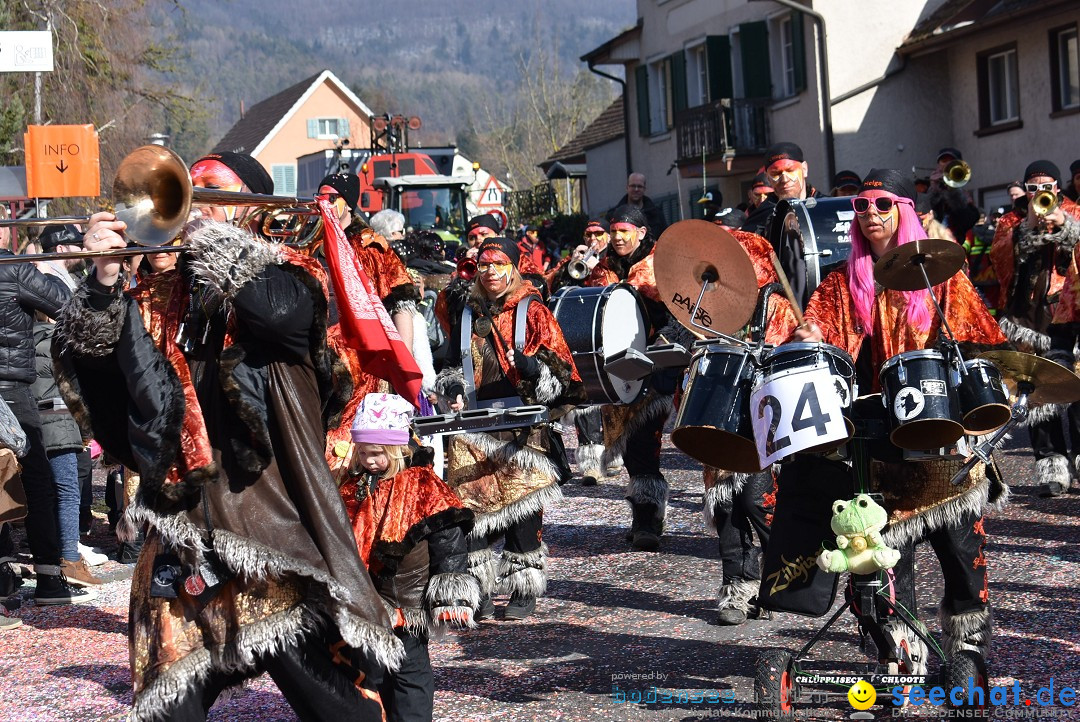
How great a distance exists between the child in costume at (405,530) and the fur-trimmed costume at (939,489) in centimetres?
120

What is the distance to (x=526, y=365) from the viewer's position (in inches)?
265

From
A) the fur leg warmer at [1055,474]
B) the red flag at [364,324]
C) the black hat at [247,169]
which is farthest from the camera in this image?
the fur leg warmer at [1055,474]

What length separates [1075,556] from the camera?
7.12m

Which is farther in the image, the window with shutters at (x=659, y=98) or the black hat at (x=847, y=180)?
the window with shutters at (x=659, y=98)

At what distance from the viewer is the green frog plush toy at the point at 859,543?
175 inches

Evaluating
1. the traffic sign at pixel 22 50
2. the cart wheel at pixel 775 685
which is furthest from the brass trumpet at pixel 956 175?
the cart wheel at pixel 775 685

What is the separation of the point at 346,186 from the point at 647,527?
2687 mm

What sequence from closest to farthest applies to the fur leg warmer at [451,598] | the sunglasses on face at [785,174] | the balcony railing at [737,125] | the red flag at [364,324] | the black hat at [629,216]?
the red flag at [364,324]
the fur leg warmer at [451,598]
the sunglasses on face at [785,174]
the black hat at [629,216]
the balcony railing at [737,125]

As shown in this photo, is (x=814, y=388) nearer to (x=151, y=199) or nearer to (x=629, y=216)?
(x=151, y=199)

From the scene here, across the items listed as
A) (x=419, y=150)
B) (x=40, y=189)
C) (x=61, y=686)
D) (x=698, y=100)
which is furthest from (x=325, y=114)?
(x=61, y=686)

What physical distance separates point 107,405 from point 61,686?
285 centimetres

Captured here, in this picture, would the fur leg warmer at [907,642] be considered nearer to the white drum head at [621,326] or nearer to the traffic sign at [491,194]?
the white drum head at [621,326]

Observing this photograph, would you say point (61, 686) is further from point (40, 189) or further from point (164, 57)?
point (164, 57)

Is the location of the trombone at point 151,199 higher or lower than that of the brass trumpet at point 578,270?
lower
